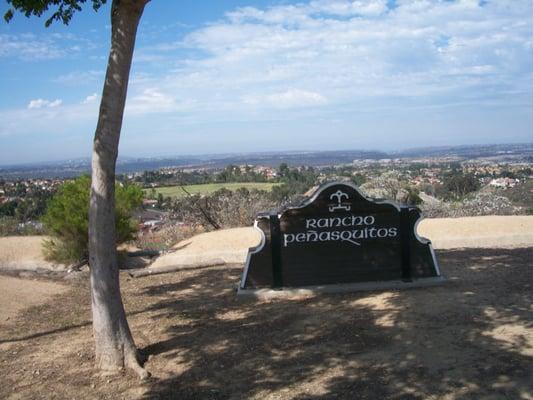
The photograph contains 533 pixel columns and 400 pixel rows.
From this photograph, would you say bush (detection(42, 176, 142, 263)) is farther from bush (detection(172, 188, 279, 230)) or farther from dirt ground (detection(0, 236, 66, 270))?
bush (detection(172, 188, 279, 230))

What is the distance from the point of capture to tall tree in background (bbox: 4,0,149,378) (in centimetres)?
461

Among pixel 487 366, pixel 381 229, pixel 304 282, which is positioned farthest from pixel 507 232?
pixel 487 366

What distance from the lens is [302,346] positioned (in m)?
5.29

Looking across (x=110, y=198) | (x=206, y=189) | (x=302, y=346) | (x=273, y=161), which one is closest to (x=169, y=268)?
(x=302, y=346)

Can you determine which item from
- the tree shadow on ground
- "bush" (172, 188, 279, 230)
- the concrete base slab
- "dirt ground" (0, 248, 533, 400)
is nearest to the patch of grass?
"bush" (172, 188, 279, 230)

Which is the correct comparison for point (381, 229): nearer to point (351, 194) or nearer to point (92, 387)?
point (351, 194)

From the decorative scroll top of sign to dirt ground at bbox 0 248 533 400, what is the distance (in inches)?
14.4

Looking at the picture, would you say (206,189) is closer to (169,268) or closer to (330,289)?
(169,268)

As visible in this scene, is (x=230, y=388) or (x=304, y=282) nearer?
(x=230, y=388)

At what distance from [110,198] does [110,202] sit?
0.04 m

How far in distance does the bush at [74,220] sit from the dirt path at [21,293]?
126 cm

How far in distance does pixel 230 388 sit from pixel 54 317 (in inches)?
143

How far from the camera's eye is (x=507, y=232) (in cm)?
1144

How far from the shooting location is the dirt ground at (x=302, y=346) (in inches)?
171
